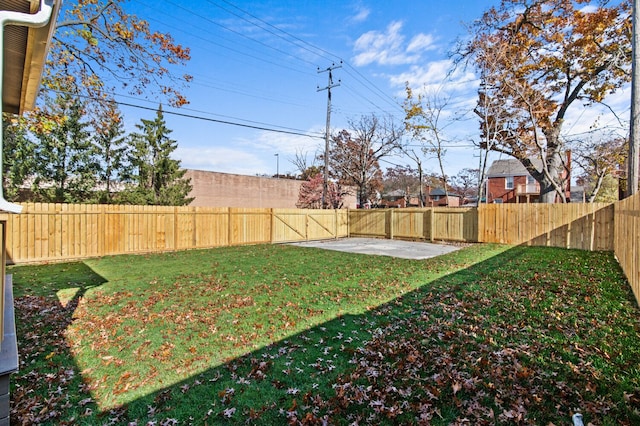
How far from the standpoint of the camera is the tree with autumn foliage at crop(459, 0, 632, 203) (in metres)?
13.8

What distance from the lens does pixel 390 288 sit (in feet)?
19.6

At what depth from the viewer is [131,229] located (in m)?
10.2

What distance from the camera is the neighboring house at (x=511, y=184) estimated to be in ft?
96.3

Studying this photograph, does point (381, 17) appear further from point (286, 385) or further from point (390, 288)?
point (286, 385)

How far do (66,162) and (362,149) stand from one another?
58.9 feet

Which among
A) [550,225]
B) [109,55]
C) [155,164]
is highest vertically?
[109,55]

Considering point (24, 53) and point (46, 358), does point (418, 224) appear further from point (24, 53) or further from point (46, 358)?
point (24, 53)

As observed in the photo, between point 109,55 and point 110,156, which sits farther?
point 110,156

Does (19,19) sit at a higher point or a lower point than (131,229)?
higher

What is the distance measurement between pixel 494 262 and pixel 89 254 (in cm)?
1157

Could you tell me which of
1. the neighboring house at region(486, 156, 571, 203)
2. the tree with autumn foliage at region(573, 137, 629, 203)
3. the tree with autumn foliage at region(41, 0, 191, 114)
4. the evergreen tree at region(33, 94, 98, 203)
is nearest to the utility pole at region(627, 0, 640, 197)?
the tree with autumn foliage at region(573, 137, 629, 203)

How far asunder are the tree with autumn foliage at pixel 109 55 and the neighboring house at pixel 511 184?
90.9 feet

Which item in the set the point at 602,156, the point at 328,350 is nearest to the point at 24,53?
the point at 328,350

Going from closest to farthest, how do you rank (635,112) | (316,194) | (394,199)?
(635,112), (316,194), (394,199)
